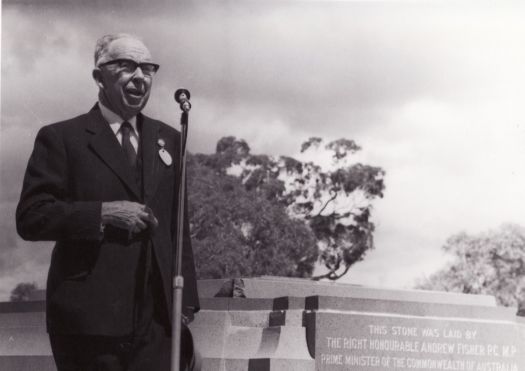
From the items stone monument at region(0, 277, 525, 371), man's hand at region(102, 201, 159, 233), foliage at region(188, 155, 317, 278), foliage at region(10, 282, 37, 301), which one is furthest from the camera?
foliage at region(188, 155, 317, 278)

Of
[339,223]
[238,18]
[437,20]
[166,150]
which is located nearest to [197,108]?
[437,20]

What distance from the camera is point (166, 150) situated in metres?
3.31

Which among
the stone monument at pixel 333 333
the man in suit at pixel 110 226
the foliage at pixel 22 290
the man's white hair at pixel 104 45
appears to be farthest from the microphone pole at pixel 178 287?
the foliage at pixel 22 290

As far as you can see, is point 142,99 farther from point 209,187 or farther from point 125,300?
point 209,187

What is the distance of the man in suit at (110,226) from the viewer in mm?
2951

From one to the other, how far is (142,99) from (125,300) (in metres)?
0.73

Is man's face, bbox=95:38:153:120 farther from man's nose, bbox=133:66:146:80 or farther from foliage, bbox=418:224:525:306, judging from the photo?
foliage, bbox=418:224:525:306

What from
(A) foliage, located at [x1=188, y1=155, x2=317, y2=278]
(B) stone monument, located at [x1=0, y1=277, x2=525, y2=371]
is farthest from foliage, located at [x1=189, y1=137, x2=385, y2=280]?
(B) stone monument, located at [x1=0, y1=277, x2=525, y2=371]

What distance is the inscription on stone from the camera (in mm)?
9211

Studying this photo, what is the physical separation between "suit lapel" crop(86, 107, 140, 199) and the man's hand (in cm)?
13

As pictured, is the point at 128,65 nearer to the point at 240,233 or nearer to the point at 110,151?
the point at 110,151

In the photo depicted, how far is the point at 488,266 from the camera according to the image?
3319 centimetres

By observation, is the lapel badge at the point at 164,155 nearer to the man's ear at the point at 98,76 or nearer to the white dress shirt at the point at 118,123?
the white dress shirt at the point at 118,123

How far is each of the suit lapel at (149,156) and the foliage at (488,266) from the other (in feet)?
95.2
